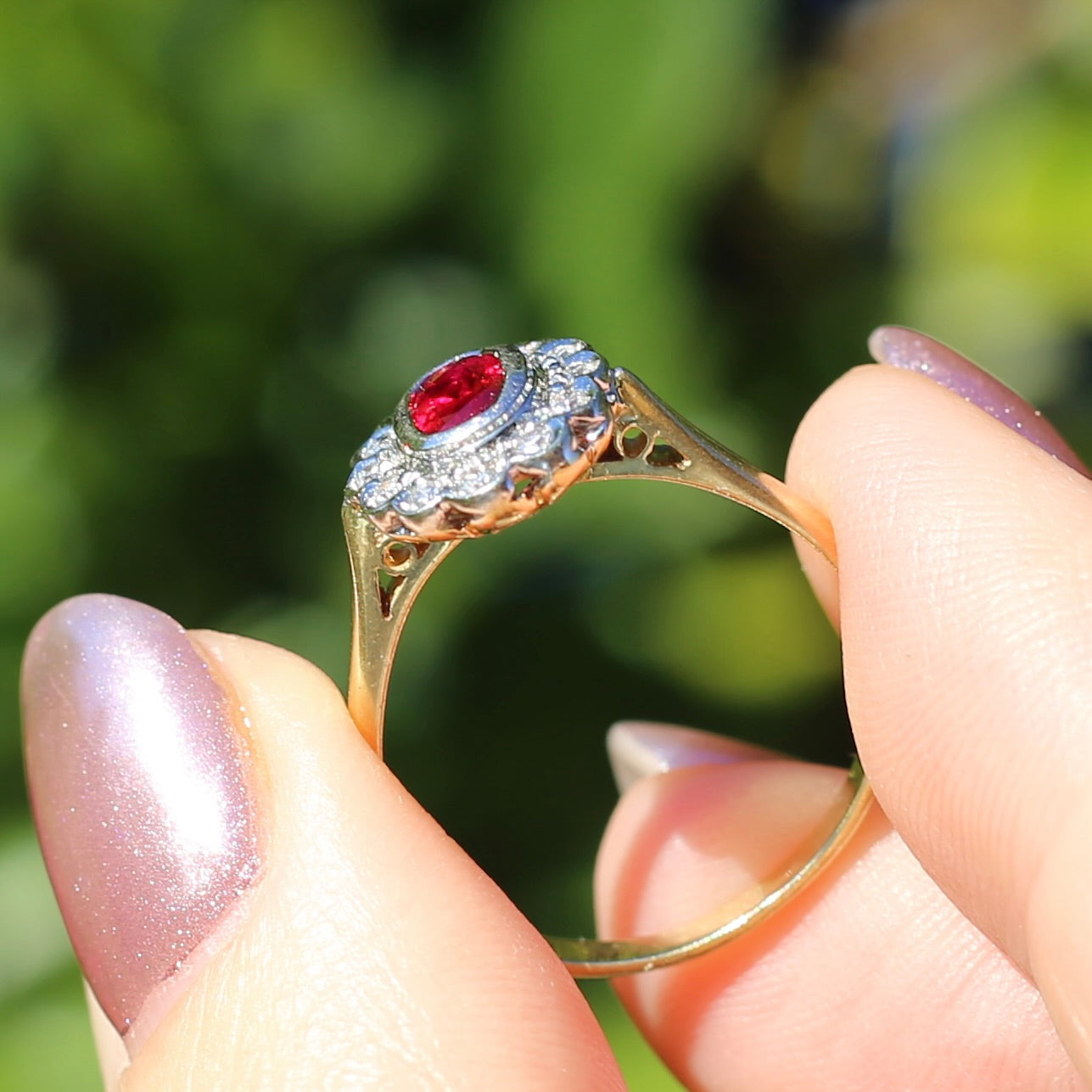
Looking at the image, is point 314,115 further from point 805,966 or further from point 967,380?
point 805,966

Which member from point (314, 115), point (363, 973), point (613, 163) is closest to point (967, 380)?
point (363, 973)

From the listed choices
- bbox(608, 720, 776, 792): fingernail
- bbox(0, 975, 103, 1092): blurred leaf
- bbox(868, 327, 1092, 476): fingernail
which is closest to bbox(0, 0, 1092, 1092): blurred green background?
bbox(0, 975, 103, 1092): blurred leaf

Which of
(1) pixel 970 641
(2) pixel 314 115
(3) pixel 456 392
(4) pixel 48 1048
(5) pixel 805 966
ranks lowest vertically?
(4) pixel 48 1048

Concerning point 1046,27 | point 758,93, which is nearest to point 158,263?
point 758,93

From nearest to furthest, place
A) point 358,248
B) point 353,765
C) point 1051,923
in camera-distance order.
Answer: point 1051,923 < point 353,765 < point 358,248

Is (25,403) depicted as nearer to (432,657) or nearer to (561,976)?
(432,657)

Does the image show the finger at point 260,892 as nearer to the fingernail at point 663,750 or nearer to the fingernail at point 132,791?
→ the fingernail at point 132,791

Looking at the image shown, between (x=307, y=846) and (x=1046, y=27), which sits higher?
(x=1046, y=27)
